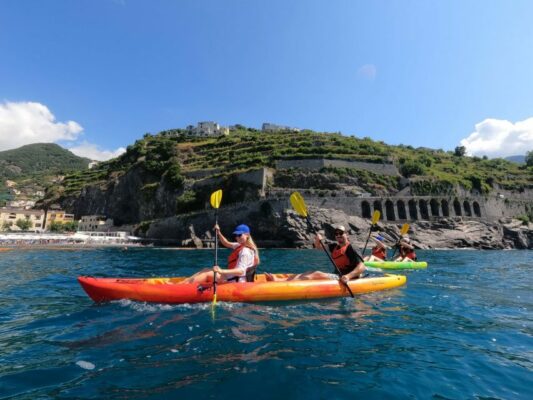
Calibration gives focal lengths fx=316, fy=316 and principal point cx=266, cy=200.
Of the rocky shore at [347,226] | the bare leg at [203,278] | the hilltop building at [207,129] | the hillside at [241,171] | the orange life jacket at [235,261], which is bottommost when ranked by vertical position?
the bare leg at [203,278]

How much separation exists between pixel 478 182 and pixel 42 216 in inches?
3554

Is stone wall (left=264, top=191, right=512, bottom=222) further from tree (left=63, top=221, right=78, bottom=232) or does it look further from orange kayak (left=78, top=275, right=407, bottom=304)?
tree (left=63, top=221, right=78, bottom=232)

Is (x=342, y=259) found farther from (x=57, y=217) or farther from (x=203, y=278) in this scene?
(x=57, y=217)

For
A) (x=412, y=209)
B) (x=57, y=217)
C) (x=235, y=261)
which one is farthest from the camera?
(x=57, y=217)

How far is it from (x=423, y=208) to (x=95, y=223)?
6077cm

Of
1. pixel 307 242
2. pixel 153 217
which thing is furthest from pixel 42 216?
pixel 307 242

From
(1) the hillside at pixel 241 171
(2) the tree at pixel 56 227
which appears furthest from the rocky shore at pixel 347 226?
(2) the tree at pixel 56 227

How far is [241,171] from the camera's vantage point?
51.6 meters

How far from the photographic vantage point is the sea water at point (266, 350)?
3.47m

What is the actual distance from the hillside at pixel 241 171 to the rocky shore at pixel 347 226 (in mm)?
7399

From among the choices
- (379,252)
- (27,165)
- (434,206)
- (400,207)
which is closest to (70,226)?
(400,207)

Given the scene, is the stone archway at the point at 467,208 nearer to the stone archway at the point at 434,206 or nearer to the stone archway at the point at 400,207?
the stone archway at the point at 434,206

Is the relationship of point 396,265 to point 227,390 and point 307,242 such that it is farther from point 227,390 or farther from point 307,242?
point 307,242

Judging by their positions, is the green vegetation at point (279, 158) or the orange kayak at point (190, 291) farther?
the green vegetation at point (279, 158)
